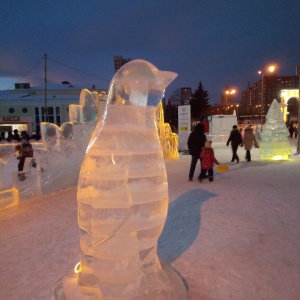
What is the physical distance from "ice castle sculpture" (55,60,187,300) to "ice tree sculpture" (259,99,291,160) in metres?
10.4

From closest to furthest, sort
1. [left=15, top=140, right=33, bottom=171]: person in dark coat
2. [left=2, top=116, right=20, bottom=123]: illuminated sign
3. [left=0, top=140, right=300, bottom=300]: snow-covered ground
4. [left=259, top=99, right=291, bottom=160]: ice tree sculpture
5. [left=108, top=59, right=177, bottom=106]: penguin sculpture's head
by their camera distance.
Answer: [left=108, top=59, right=177, bottom=106]: penguin sculpture's head < [left=0, top=140, right=300, bottom=300]: snow-covered ground < [left=15, top=140, right=33, bottom=171]: person in dark coat < [left=259, top=99, right=291, bottom=160]: ice tree sculpture < [left=2, top=116, right=20, bottom=123]: illuminated sign

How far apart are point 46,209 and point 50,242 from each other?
1.81 meters

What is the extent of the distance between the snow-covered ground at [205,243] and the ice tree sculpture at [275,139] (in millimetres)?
5010

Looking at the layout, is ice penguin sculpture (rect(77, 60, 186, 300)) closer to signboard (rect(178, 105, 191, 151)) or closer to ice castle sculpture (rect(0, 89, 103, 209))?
ice castle sculpture (rect(0, 89, 103, 209))

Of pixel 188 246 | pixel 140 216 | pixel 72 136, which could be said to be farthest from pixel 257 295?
pixel 72 136

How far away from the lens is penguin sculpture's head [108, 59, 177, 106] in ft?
7.86

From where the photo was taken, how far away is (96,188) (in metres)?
2.31

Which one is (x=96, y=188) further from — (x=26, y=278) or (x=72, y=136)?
(x=72, y=136)

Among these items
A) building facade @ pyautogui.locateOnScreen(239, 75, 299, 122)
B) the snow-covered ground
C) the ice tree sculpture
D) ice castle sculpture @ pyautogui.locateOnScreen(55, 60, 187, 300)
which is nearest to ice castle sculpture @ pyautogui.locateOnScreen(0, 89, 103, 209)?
the snow-covered ground

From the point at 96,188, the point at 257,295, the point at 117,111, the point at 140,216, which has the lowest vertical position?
A: the point at 257,295

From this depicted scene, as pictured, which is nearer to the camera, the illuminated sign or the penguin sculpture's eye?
the penguin sculpture's eye

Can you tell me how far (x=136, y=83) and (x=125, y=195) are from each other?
98cm

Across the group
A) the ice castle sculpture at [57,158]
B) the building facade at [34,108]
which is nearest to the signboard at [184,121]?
the ice castle sculpture at [57,158]

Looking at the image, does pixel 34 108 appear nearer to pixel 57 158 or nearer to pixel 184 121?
pixel 184 121
